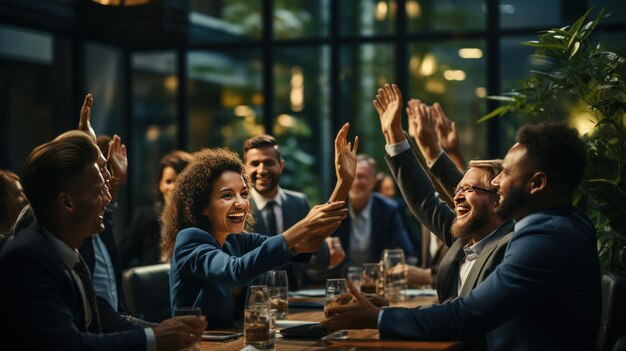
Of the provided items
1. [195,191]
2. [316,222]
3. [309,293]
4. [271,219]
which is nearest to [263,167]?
[271,219]

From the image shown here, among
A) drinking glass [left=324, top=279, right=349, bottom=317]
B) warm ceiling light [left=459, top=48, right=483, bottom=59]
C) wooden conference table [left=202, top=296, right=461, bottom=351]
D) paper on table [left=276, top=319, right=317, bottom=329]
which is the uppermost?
warm ceiling light [left=459, top=48, right=483, bottom=59]

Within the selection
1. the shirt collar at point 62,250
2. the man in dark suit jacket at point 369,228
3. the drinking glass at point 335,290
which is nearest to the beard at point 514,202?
the drinking glass at point 335,290

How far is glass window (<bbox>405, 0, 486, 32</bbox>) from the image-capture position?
29.2ft

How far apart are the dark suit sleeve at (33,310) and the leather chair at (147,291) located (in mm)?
1857

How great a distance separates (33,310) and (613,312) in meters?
2.41

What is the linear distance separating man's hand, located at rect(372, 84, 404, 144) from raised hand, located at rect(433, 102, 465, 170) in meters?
0.71

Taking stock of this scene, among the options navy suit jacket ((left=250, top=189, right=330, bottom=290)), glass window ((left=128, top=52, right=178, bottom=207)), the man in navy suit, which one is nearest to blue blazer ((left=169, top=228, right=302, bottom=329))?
the man in navy suit

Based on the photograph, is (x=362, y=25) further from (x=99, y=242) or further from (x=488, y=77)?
(x=99, y=242)

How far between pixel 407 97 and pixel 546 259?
240 inches

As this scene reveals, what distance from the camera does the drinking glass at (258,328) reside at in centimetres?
311

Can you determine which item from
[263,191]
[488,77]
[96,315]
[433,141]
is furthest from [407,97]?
[96,315]

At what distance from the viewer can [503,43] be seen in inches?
347

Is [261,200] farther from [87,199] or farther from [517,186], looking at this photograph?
[87,199]

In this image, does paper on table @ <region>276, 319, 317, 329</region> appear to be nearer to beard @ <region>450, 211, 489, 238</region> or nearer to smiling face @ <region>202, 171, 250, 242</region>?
smiling face @ <region>202, 171, 250, 242</region>
